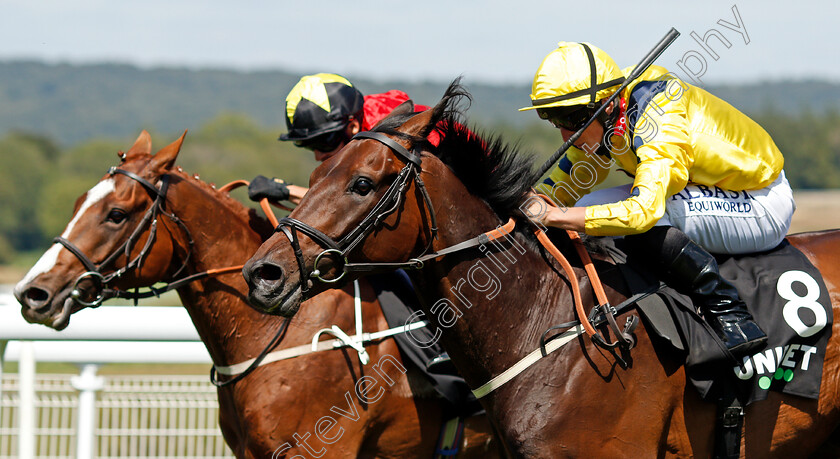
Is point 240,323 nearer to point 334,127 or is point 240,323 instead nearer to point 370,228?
point 334,127

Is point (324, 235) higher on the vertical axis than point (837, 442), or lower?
higher

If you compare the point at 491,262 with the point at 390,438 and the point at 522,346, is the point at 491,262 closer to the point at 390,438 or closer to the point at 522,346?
the point at 522,346

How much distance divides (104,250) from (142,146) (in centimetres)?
66

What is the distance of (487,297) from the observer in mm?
2975

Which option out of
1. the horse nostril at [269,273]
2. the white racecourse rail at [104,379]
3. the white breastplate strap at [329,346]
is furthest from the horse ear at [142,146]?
the horse nostril at [269,273]

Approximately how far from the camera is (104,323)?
14.5 feet

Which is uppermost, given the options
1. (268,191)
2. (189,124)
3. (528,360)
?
(189,124)

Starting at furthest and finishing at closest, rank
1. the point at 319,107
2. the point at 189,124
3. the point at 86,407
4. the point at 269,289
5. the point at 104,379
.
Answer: the point at 189,124, the point at 104,379, the point at 86,407, the point at 319,107, the point at 269,289

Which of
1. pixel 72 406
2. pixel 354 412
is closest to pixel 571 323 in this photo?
pixel 354 412

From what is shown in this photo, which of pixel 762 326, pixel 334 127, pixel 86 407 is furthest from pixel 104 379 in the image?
pixel 762 326

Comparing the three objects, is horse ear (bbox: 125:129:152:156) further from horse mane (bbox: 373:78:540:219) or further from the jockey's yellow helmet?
the jockey's yellow helmet

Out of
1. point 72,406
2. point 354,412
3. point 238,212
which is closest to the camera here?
point 354,412

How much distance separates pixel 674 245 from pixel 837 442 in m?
1.14

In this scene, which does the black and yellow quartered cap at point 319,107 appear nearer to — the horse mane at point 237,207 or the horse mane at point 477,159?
the horse mane at point 237,207
